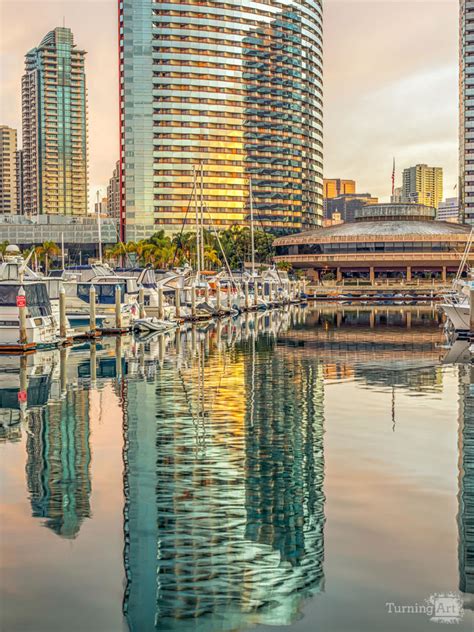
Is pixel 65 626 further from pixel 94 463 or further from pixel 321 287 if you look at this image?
pixel 321 287

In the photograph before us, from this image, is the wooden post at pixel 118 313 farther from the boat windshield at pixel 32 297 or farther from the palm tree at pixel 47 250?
the palm tree at pixel 47 250

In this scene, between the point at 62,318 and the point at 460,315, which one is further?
the point at 460,315

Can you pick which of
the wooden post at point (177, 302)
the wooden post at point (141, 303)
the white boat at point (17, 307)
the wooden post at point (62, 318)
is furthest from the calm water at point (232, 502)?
the wooden post at point (177, 302)

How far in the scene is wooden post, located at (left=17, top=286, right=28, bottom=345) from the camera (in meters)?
47.4

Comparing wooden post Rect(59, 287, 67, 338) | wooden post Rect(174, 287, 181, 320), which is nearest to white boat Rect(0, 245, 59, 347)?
wooden post Rect(59, 287, 67, 338)

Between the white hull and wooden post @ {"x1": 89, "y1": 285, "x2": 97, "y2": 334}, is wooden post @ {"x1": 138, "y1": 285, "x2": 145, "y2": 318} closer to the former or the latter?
wooden post @ {"x1": 89, "y1": 285, "x2": 97, "y2": 334}

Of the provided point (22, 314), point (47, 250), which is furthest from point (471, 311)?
point (47, 250)

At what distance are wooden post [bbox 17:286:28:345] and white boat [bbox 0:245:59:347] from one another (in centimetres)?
11

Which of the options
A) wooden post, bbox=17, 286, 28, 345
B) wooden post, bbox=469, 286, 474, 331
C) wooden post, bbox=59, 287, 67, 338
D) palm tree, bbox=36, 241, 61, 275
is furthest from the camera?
palm tree, bbox=36, 241, 61, 275

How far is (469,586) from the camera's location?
14812mm

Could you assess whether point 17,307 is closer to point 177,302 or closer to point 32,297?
point 32,297

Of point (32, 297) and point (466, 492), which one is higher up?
point (32, 297)

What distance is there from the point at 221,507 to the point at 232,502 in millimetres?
451

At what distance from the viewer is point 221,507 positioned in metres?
19.0
